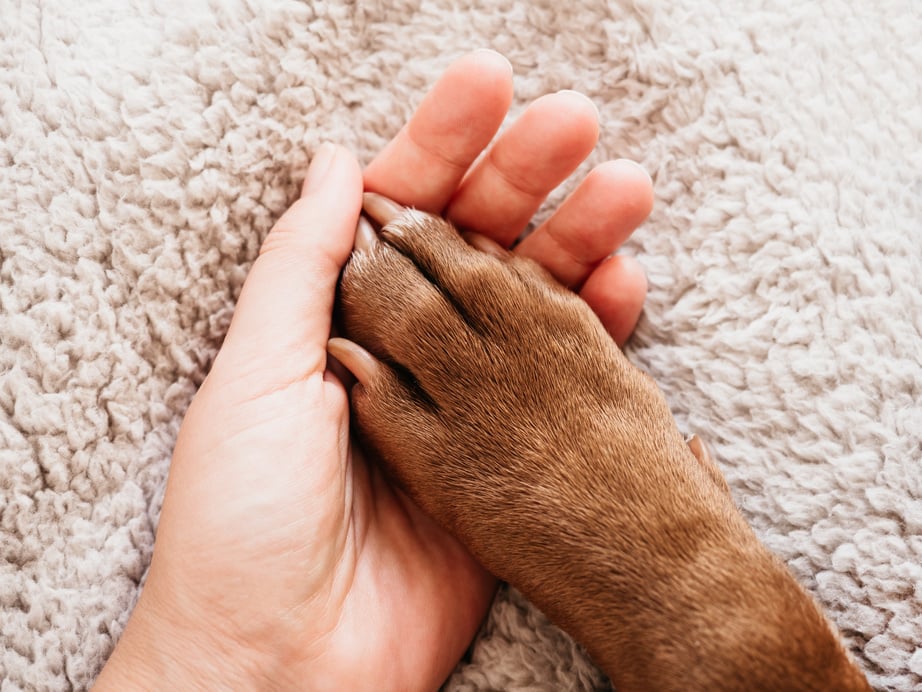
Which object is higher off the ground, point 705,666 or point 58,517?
point 705,666

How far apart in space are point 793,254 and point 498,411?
0.50 metres

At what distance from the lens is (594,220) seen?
1.06 m

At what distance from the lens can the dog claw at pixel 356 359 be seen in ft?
2.96

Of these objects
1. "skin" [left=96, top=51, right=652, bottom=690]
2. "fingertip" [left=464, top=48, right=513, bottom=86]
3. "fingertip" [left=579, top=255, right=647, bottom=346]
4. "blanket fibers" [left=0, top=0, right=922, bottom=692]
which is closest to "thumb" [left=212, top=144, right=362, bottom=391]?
"skin" [left=96, top=51, right=652, bottom=690]

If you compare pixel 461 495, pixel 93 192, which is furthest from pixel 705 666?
pixel 93 192

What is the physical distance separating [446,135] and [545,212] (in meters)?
0.20

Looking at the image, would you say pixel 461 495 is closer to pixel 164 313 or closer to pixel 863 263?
pixel 164 313

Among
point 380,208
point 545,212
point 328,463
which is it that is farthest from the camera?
point 545,212

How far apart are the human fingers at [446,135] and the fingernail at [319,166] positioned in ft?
0.17

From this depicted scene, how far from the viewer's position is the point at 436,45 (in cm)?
120

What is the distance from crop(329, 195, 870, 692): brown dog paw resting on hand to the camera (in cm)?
73

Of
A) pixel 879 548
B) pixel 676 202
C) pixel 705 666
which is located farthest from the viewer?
pixel 676 202

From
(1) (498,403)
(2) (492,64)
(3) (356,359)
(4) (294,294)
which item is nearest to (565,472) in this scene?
(1) (498,403)

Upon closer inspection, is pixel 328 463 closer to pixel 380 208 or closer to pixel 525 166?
pixel 380 208
